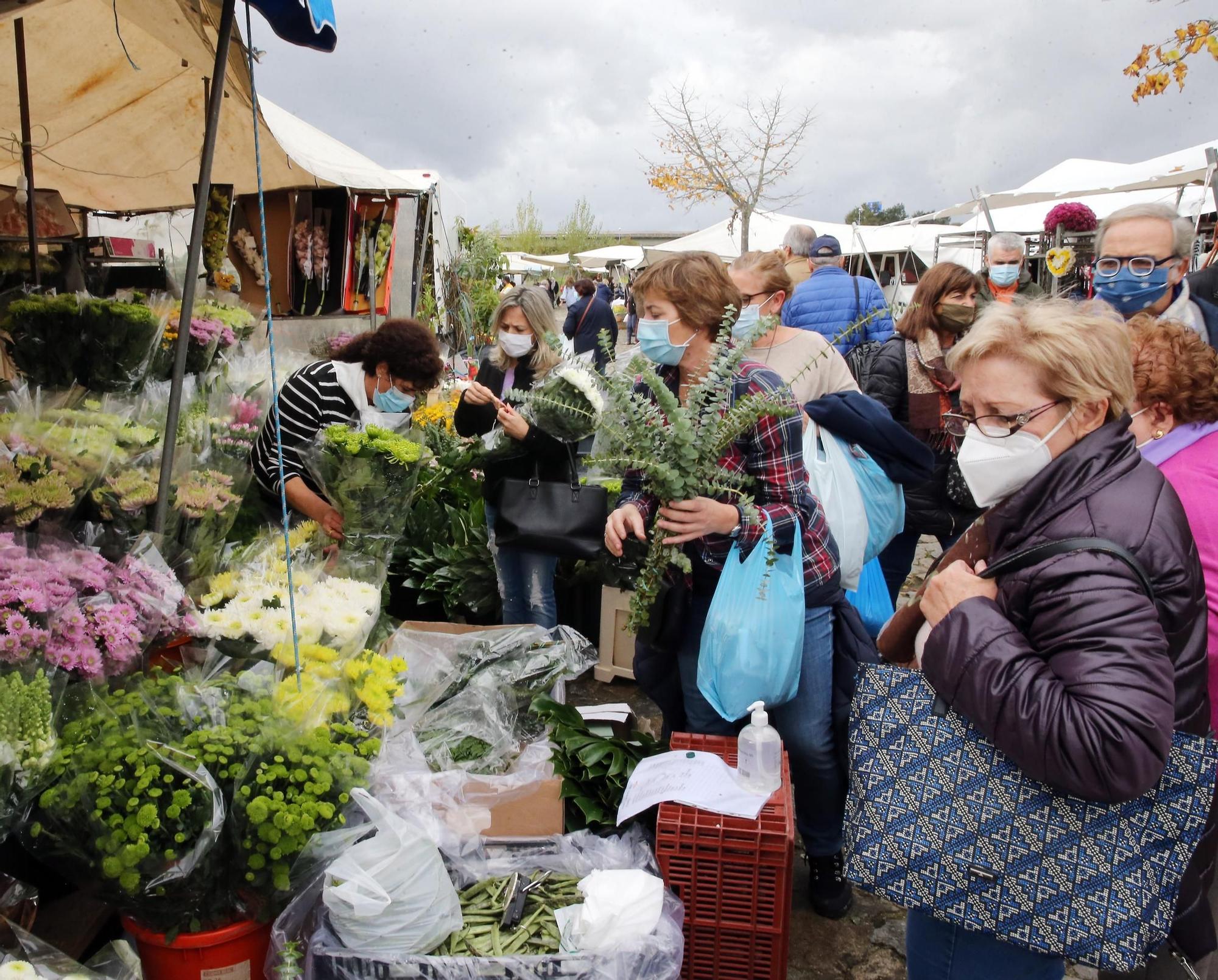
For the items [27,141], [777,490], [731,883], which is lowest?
[731,883]

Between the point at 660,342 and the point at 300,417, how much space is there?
158 cm

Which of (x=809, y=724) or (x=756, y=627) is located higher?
(x=756, y=627)

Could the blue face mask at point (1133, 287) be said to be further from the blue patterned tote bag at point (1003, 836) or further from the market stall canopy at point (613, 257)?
the market stall canopy at point (613, 257)

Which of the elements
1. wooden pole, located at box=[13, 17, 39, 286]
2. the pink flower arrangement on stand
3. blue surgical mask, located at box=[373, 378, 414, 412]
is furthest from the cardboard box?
the pink flower arrangement on stand

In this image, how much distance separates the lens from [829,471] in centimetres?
262

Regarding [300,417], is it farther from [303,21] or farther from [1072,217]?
[1072,217]

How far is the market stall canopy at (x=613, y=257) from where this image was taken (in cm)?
3138

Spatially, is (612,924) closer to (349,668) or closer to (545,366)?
(349,668)

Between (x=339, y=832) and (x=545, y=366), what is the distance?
235 centimetres

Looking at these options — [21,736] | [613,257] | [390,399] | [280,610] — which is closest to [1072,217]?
[390,399]

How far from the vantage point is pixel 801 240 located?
5594 mm

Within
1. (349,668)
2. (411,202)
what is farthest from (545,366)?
(411,202)

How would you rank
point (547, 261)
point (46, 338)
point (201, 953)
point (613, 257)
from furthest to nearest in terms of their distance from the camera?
1. point (613, 257)
2. point (547, 261)
3. point (46, 338)
4. point (201, 953)

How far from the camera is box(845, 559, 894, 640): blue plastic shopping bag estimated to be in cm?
286
